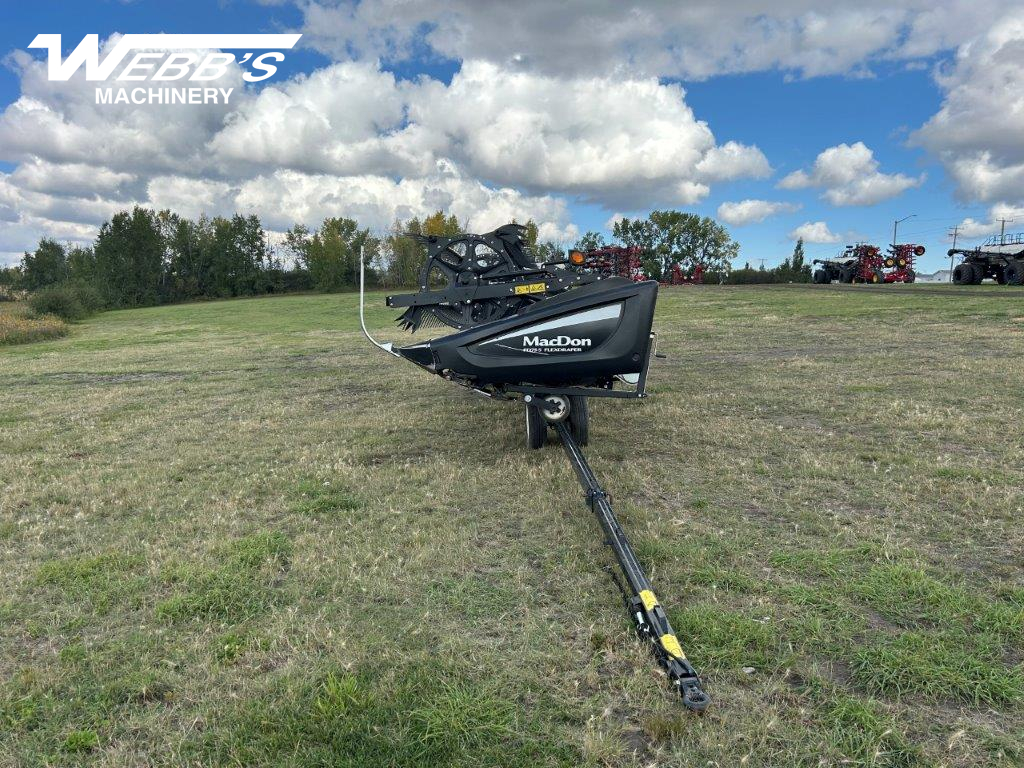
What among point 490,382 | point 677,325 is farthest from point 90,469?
point 677,325

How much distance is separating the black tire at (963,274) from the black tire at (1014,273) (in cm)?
149

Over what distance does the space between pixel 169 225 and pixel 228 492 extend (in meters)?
95.1

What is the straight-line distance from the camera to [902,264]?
41344 mm

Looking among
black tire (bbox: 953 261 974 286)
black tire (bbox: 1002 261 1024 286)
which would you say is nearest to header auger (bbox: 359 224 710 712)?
black tire (bbox: 1002 261 1024 286)

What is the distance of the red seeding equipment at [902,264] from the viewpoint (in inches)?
1622

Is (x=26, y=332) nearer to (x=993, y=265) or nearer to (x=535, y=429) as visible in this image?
(x=535, y=429)


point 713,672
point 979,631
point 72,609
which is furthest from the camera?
point 72,609

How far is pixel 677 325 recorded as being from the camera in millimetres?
20734

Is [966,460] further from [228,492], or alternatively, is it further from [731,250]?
[731,250]

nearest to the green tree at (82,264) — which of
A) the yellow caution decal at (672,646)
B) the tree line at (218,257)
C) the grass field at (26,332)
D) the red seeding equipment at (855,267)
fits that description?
the tree line at (218,257)

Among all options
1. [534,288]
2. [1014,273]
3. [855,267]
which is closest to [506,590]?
[534,288]

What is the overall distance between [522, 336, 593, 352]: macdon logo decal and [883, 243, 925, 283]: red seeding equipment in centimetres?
4479

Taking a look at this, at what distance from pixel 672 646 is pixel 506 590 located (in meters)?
1.08

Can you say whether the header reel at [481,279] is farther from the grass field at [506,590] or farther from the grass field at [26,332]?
the grass field at [26,332]
